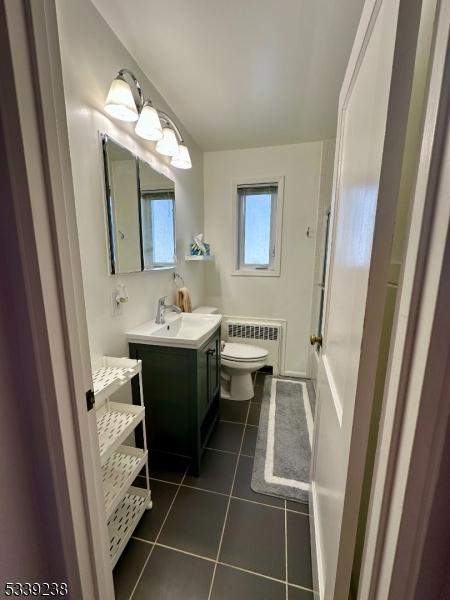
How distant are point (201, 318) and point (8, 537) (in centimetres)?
143

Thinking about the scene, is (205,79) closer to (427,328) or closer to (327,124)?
(327,124)

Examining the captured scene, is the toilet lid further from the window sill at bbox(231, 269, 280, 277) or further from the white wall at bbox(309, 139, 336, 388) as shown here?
the window sill at bbox(231, 269, 280, 277)

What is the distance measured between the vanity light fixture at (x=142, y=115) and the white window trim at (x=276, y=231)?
90 centimetres

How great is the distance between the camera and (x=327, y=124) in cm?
Answer: 205

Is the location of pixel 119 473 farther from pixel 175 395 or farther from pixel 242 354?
pixel 242 354

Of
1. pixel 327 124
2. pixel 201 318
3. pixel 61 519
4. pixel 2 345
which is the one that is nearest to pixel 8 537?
pixel 61 519

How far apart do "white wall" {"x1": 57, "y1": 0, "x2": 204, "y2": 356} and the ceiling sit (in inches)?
5.0

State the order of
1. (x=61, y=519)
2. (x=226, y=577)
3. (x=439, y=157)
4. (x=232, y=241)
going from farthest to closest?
1. (x=232, y=241)
2. (x=226, y=577)
3. (x=61, y=519)
4. (x=439, y=157)

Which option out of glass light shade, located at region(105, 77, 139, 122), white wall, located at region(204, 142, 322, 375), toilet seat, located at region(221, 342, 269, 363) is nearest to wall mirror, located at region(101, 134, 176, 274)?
glass light shade, located at region(105, 77, 139, 122)

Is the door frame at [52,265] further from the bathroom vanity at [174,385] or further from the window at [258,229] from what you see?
the window at [258,229]

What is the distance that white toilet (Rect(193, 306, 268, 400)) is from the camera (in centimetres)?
219

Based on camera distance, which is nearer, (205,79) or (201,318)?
→ (205,79)

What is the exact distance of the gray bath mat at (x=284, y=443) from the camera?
145cm

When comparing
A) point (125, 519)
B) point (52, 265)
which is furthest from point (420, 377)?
point (125, 519)
